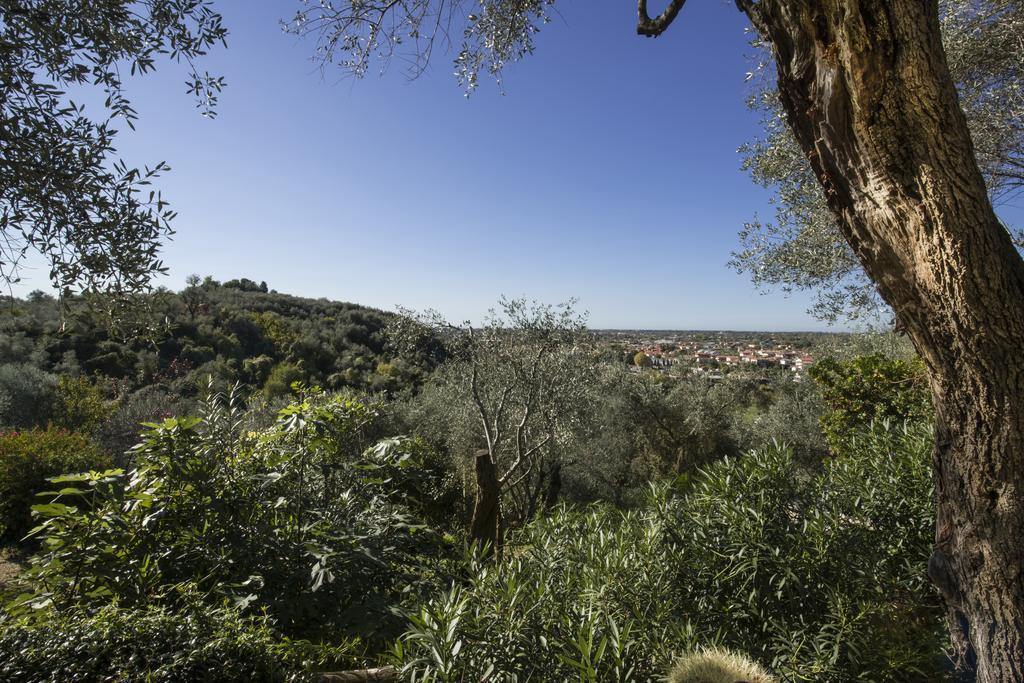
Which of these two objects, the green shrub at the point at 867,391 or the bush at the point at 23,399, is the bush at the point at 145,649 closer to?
the green shrub at the point at 867,391

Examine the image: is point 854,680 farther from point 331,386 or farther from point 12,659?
point 331,386

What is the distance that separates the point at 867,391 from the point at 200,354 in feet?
69.7

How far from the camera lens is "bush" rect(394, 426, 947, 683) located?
188 centimetres

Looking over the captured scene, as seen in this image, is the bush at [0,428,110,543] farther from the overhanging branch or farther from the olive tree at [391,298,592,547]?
the overhanging branch

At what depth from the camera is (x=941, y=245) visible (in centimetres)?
190

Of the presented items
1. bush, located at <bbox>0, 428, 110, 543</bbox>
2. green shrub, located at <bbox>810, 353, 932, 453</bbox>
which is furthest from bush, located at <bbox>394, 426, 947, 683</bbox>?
bush, located at <bbox>0, 428, 110, 543</bbox>

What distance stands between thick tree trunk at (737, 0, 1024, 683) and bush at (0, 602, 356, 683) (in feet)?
10.5

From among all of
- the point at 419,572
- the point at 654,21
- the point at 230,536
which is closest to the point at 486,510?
the point at 419,572

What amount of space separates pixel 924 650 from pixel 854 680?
80cm

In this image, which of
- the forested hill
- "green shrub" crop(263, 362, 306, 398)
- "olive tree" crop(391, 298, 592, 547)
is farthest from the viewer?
"green shrub" crop(263, 362, 306, 398)

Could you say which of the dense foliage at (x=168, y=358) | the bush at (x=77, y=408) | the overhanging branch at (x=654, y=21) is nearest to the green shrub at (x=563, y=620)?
the dense foliage at (x=168, y=358)

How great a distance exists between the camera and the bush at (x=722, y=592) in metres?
1.88

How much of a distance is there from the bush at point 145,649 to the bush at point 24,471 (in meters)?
6.81

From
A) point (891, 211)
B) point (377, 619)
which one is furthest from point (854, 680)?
point (377, 619)
